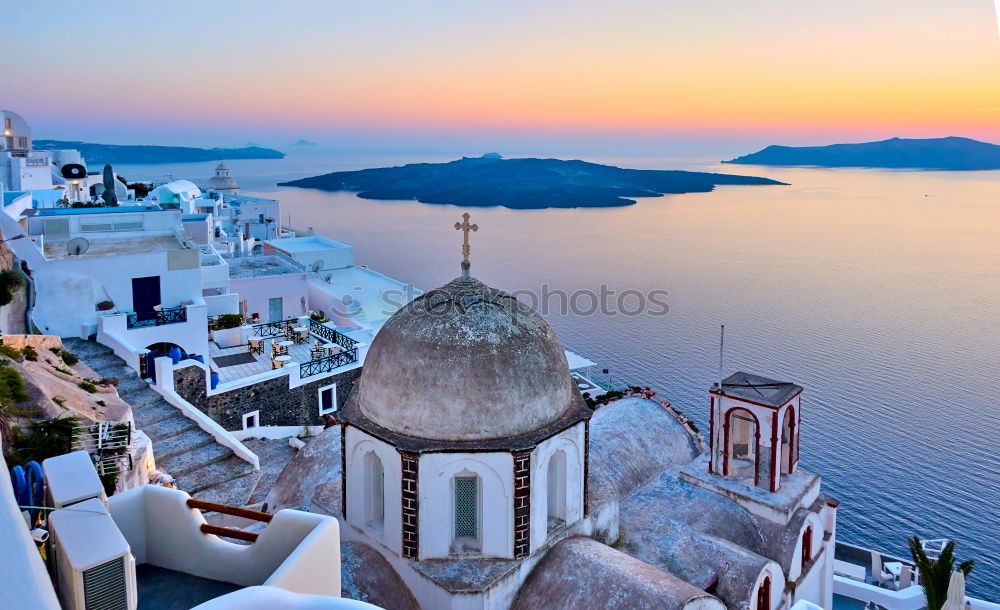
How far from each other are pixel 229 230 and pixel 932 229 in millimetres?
67505

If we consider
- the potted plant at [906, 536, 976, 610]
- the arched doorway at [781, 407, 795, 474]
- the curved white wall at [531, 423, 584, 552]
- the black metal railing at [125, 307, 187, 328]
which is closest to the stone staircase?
the black metal railing at [125, 307, 187, 328]

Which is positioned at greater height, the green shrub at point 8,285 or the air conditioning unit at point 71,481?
the green shrub at point 8,285

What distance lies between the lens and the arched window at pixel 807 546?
12.0 m

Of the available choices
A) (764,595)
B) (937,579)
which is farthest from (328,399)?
(937,579)

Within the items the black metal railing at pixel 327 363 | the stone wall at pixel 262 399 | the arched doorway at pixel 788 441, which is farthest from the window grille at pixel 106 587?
the black metal railing at pixel 327 363

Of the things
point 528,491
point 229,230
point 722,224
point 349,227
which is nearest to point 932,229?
point 722,224

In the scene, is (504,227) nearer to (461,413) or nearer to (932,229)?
(932,229)

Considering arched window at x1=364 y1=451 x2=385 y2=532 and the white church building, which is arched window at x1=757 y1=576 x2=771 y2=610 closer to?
the white church building

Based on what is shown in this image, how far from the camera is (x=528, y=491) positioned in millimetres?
9203

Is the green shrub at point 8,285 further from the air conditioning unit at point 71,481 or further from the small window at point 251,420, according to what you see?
the air conditioning unit at point 71,481

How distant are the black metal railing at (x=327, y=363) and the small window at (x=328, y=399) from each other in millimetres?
476

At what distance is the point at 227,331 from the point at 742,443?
47.2 feet

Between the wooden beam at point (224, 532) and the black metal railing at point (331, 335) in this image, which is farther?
the black metal railing at point (331, 335)

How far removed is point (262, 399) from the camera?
Result: 1755cm
